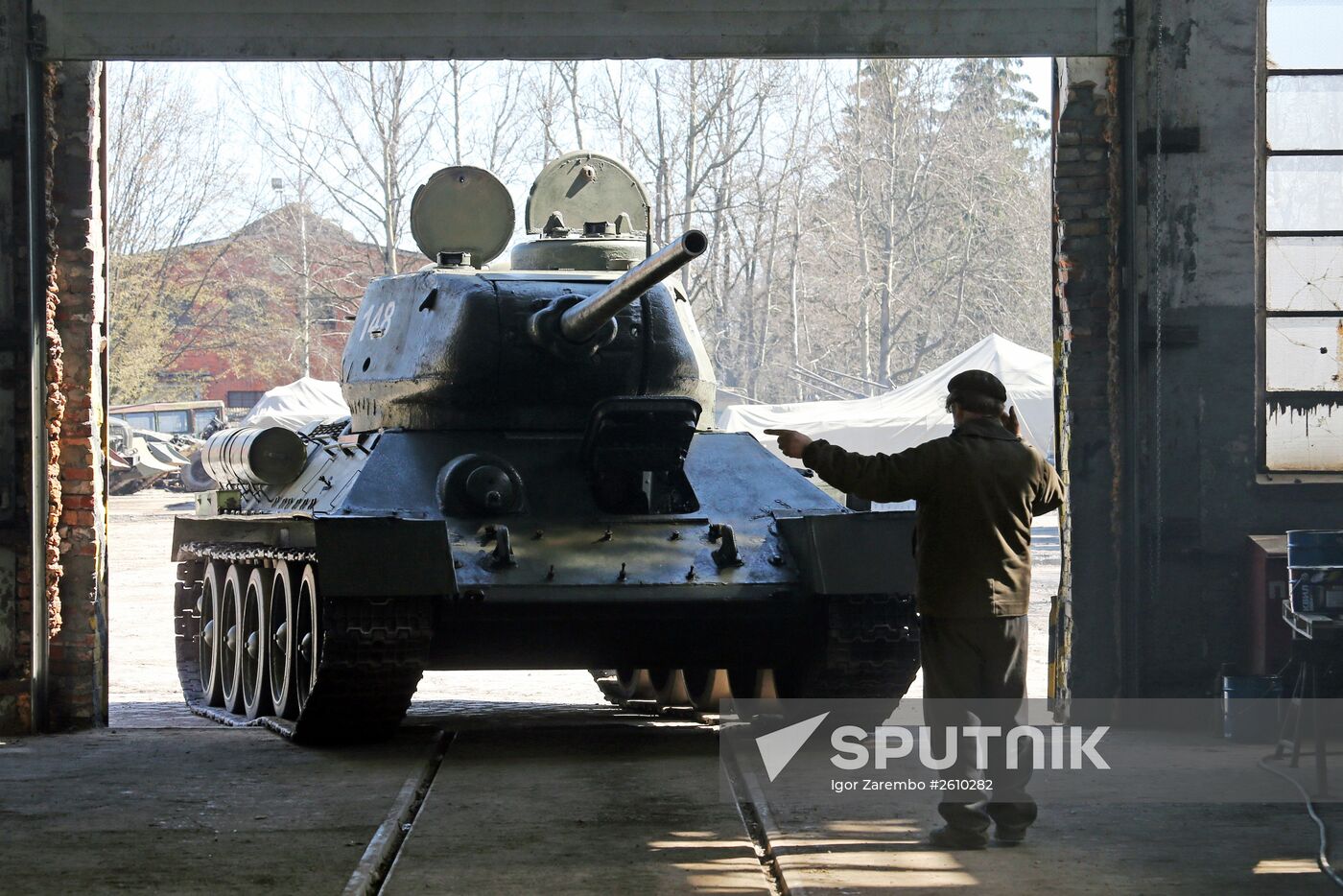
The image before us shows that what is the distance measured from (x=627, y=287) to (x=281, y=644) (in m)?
2.95

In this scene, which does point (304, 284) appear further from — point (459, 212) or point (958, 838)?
point (958, 838)

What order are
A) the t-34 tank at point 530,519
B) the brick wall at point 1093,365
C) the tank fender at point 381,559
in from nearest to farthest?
the tank fender at point 381,559 < the t-34 tank at point 530,519 < the brick wall at point 1093,365

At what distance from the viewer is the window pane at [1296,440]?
407 inches

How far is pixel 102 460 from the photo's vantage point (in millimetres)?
10609

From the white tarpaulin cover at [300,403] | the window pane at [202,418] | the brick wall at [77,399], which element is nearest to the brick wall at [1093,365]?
the brick wall at [77,399]

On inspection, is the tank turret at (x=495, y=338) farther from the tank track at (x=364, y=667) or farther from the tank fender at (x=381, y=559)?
the tank fender at (x=381, y=559)

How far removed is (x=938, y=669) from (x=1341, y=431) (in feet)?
15.6

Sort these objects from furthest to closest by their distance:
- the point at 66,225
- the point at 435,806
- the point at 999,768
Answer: the point at 66,225 < the point at 435,806 < the point at 999,768

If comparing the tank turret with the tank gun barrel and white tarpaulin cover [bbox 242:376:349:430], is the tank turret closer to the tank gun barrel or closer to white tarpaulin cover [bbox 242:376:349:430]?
the tank gun barrel

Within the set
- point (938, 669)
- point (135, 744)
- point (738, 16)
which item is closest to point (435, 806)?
point (938, 669)

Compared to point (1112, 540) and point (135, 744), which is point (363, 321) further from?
point (1112, 540)

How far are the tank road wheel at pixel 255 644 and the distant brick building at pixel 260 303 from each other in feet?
98.9

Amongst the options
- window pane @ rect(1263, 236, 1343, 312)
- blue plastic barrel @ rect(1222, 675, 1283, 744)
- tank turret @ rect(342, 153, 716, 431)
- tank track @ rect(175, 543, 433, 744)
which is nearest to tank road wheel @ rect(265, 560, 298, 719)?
tank track @ rect(175, 543, 433, 744)

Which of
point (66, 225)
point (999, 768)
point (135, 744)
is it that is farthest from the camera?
point (66, 225)
